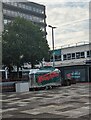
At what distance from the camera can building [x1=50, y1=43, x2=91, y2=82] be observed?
50.8 m

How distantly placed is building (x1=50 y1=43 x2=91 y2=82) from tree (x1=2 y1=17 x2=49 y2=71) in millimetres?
7779

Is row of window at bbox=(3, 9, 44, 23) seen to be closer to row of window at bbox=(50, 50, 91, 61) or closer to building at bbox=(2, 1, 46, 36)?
building at bbox=(2, 1, 46, 36)

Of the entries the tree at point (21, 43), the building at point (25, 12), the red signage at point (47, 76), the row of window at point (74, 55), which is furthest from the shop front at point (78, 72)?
the building at point (25, 12)

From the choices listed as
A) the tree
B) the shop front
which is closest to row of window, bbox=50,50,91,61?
the shop front

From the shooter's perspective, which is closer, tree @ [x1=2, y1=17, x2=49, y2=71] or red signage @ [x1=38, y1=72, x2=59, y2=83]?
red signage @ [x1=38, y1=72, x2=59, y2=83]

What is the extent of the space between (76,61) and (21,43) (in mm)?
21579

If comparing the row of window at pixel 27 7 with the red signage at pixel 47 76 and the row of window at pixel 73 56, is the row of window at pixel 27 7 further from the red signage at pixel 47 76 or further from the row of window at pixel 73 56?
the red signage at pixel 47 76

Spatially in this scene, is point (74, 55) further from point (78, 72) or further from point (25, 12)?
point (25, 12)

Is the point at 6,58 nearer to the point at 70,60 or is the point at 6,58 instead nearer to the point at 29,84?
the point at 29,84

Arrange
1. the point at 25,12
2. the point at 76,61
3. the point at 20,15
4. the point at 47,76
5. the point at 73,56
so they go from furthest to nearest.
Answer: the point at 25,12 < the point at 20,15 < the point at 73,56 < the point at 76,61 < the point at 47,76

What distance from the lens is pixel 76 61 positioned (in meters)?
63.2

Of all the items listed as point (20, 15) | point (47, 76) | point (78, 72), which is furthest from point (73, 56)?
point (20, 15)

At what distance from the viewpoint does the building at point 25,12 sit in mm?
88750

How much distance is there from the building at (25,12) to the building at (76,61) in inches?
1075
